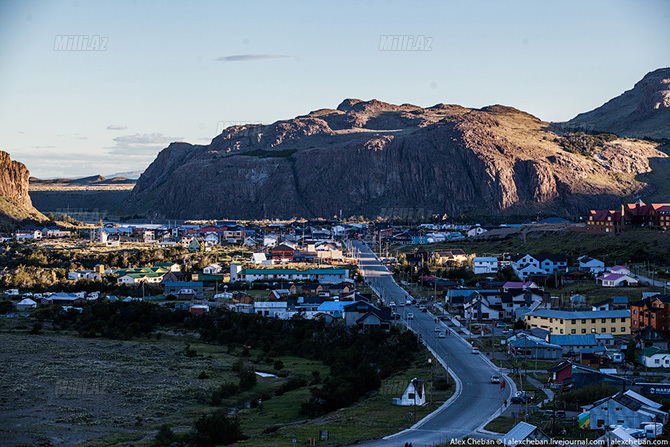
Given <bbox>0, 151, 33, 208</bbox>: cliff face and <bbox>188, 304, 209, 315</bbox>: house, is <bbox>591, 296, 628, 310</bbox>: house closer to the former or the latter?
<bbox>188, 304, 209, 315</bbox>: house

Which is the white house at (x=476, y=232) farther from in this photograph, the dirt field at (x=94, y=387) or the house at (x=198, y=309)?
the dirt field at (x=94, y=387)

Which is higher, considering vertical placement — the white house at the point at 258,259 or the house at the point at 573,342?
the white house at the point at 258,259

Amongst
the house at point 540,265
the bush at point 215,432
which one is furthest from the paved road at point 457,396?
the house at point 540,265

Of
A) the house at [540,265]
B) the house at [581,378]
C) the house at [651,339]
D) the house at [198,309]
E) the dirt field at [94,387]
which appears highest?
the house at [540,265]

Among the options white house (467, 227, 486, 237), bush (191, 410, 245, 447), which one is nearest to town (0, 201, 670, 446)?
bush (191, 410, 245, 447)

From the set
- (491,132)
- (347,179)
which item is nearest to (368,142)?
(347,179)

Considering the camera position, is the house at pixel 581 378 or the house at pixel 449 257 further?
the house at pixel 449 257
